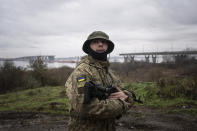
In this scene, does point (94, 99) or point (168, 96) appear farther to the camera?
point (168, 96)

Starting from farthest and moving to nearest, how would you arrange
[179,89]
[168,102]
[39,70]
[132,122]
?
1. [39,70]
2. [179,89]
3. [168,102]
4. [132,122]

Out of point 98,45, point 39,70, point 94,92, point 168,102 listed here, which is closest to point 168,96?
point 168,102

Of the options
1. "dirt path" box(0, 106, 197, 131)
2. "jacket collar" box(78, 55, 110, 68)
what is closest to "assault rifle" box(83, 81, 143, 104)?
"jacket collar" box(78, 55, 110, 68)

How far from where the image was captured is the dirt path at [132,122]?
17.9 ft

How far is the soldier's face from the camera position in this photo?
2.20 metres

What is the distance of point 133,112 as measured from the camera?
7.20 m

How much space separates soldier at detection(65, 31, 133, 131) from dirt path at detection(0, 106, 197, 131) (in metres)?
3.81

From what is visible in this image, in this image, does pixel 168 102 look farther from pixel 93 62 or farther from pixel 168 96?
pixel 93 62

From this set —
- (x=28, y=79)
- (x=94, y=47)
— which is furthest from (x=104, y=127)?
(x=28, y=79)

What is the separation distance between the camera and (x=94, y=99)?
1.68 m

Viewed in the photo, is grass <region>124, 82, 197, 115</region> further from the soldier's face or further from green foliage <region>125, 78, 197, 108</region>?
the soldier's face

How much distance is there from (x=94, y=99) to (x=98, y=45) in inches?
34.7

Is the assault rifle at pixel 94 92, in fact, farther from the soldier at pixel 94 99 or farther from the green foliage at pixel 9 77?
the green foliage at pixel 9 77

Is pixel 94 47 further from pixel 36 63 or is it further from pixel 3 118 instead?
pixel 36 63
